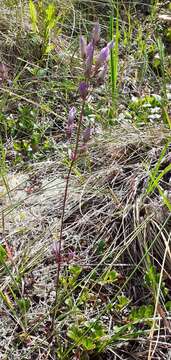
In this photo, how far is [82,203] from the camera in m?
1.85

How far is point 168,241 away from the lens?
5.42ft

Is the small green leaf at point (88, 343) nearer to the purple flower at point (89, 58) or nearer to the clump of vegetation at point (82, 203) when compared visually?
the clump of vegetation at point (82, 203)

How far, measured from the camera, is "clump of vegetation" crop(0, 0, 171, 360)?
1517 millimetres

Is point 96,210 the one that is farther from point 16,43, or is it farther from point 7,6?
point 7,6

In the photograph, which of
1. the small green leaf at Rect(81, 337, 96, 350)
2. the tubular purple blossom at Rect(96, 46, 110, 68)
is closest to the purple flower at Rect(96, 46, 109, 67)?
the tubular purple blossom at Rect(96, 46, 110, 68)

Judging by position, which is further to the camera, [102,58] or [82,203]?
[82,203]

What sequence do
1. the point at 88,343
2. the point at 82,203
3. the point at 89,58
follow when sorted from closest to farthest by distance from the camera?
the point at 89,58, the point at 88,343, the point at 82,203

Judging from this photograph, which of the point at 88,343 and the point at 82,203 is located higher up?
the point at 82,203

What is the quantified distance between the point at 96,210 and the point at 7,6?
149 centimetres

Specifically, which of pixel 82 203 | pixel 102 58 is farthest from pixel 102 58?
pixel 82 203

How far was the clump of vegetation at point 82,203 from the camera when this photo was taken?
1.52m

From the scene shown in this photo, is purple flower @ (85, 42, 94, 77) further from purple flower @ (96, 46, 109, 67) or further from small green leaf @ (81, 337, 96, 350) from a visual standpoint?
small green leaf @ (81, 337, 96, 350)

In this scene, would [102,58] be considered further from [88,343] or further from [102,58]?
[88,343]

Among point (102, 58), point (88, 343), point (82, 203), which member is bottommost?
point (88, 343)
